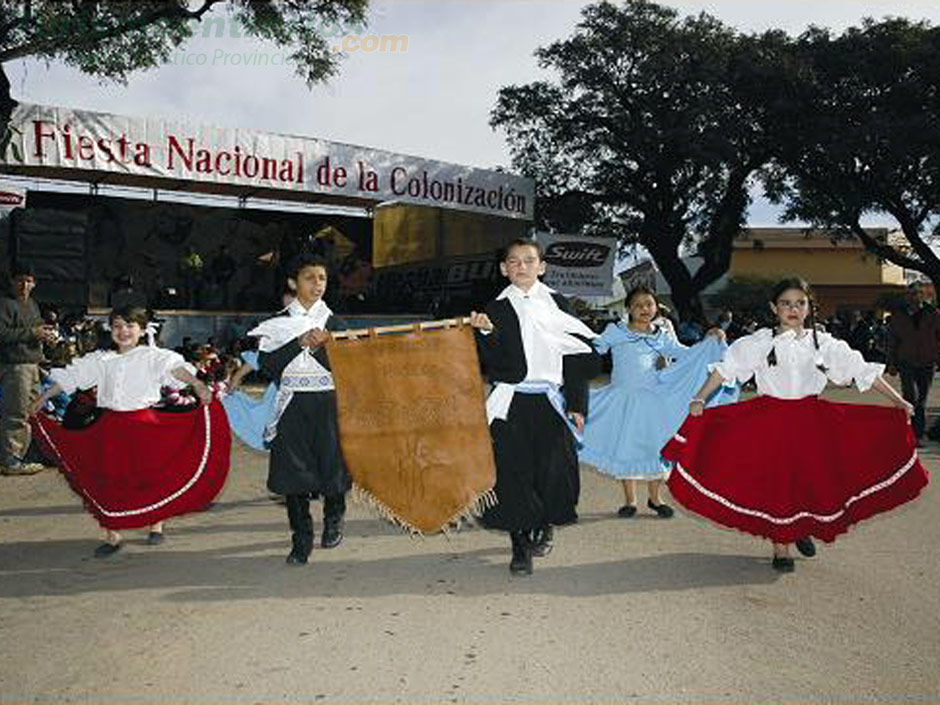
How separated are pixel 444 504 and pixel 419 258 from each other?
17999 millimetres

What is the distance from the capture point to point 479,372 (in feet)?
16.3

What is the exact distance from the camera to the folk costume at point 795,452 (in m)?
4.89

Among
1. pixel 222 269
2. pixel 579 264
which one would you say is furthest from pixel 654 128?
pixel 222 269

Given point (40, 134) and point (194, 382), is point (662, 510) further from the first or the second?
point (40, 134)

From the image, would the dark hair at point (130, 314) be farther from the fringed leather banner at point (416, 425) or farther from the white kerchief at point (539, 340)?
the white kerchief at point (539, 340)

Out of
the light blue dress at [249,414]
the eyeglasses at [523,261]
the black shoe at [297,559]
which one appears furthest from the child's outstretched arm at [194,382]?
the eyeglasses at [523,261]

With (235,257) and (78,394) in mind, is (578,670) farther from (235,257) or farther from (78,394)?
(235,257)

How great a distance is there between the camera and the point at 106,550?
17.7ft

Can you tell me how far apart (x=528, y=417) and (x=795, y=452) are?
1.52 metres

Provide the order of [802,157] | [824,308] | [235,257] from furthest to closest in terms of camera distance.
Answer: [824,308] → [802,157] → [235,257]

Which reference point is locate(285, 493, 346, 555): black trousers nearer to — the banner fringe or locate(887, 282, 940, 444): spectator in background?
the banner fringe

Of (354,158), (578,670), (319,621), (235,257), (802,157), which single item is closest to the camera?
(578,670)

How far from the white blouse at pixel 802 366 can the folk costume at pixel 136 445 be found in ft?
11.3

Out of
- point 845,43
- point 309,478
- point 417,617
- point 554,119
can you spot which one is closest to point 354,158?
point 554,119
